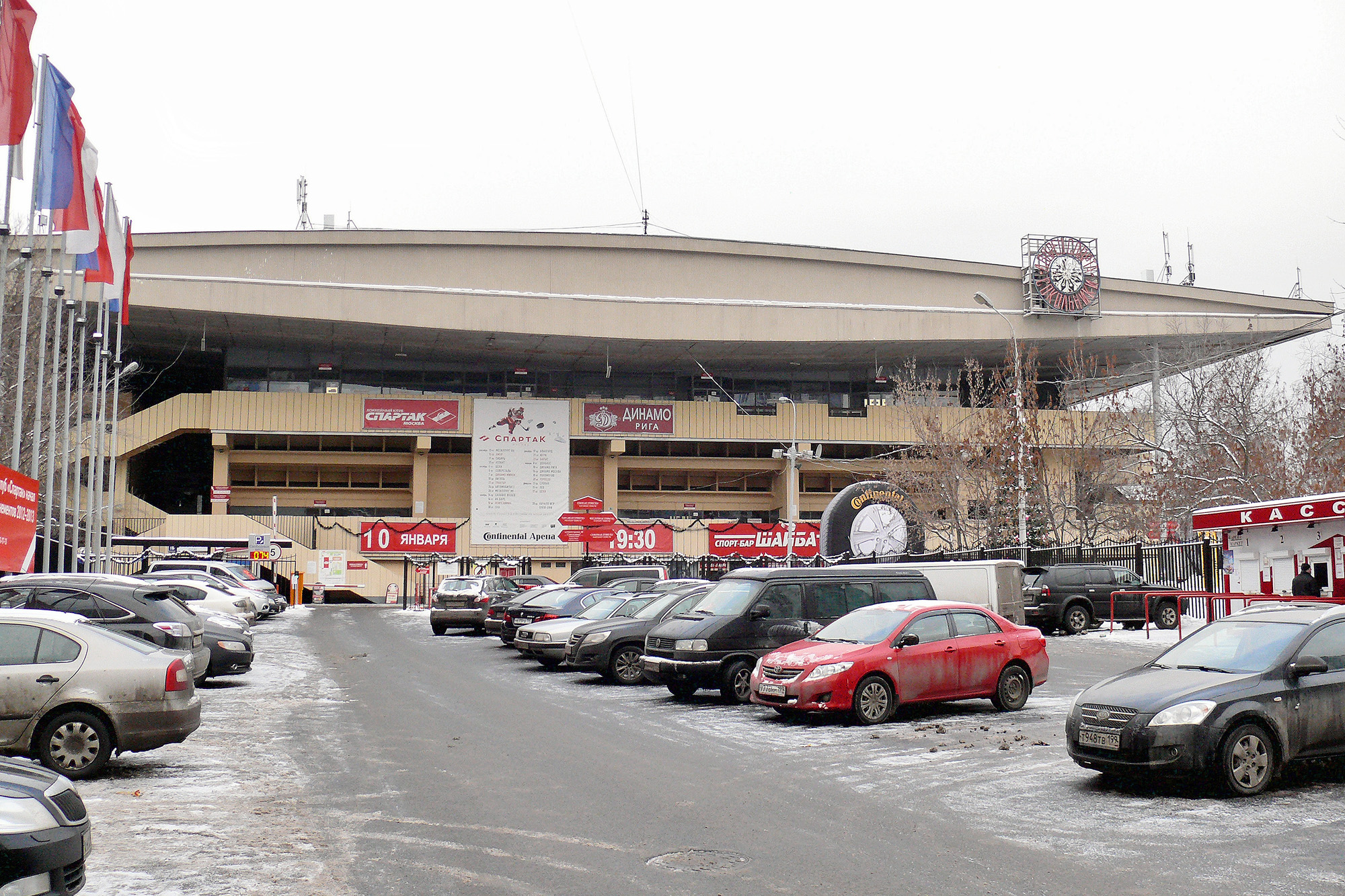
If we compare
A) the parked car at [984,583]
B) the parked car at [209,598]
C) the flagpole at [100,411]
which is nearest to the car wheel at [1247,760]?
the parked car at [984,583]

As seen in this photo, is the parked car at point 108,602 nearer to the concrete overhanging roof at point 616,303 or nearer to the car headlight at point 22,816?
the car headlight at point 22,816

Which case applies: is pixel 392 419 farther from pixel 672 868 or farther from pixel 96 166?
pixel 672 868

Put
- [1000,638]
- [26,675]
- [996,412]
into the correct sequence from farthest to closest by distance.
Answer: [996,412]
[1000,638]
[26,675]

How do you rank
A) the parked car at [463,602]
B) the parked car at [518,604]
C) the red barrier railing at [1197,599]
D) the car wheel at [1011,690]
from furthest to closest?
the parked car at [463,602], the parked car at [518,604], the red barrier railing at [1197,599], the car wheel at [1011,690]

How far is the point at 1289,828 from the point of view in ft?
26.5

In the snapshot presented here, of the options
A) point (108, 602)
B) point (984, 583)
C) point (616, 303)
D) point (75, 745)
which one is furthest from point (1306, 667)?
point (616, 303)

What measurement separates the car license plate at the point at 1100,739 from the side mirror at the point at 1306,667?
1554 millimetres

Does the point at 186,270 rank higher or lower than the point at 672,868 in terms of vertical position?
higher

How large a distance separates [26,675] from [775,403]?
192ft

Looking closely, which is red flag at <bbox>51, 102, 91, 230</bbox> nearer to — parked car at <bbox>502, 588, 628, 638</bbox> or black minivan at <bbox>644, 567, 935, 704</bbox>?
parked car at <bbox>502, 588, 628, 638</bbox>

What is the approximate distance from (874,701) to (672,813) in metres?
5.46

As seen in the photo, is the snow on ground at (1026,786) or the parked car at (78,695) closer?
the snow on ground at (1026,786)

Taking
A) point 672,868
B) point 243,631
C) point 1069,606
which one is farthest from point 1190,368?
point 672,868

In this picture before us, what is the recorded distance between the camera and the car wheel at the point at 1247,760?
904 centimetres
